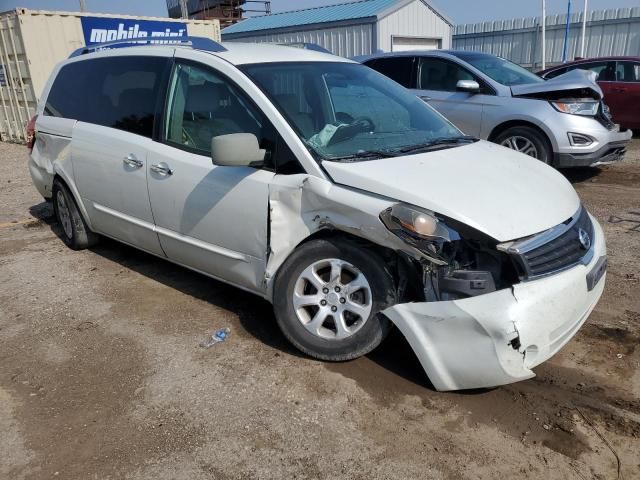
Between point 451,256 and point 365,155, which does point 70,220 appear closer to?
point 365,155

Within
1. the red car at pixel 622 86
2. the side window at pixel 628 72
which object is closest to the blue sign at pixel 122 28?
the red car at pixel 622 86

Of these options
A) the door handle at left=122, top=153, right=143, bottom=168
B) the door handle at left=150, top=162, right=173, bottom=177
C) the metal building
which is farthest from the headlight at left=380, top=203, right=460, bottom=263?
the metal building

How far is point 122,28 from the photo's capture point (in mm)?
13625

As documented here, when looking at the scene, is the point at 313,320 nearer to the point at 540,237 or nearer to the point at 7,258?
the point at 540,237

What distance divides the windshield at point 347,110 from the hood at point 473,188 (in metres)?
0.19

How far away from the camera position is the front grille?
2.67 metres

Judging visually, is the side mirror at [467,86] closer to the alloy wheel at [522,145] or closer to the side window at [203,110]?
the alloy wheel at [522,145]

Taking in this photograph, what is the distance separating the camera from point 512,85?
7.61 metres

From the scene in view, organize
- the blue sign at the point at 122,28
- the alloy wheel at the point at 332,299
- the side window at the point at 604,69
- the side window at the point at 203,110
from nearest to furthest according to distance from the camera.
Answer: the alloy wheel at the point at 332,299, the side window at the point at 203,110, the side window at the point at 604,69, the blue sign at the point at 122,28

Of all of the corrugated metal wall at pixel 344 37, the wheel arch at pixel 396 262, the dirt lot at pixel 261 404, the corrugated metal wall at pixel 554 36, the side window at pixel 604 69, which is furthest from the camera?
the corrugated metal wall at pixel 344 37

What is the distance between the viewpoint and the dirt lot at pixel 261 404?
2523 mm

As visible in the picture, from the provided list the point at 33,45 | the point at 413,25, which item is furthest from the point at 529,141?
the point at 413,25

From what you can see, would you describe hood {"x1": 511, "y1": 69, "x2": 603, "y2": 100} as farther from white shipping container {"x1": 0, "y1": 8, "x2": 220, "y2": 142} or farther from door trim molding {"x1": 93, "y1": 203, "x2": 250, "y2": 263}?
white shipping container {"x1": 0, "y1": 8, "x2": 220, "y2": 142}

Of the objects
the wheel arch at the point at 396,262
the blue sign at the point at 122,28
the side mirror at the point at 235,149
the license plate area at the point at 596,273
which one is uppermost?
the blue sign at the point at 122,28
